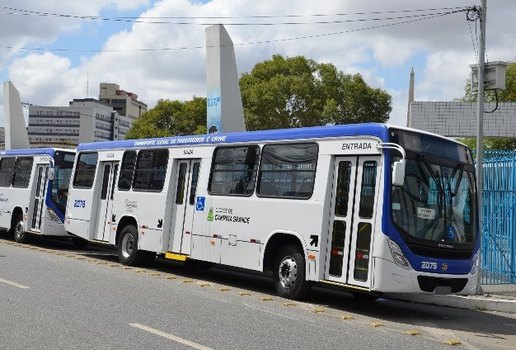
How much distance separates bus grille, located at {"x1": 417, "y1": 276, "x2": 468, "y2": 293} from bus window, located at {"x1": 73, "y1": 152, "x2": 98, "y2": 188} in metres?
10.1

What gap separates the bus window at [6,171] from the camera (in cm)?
2207

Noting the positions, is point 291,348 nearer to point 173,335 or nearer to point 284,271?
point 173,335

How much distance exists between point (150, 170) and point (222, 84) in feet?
19.3

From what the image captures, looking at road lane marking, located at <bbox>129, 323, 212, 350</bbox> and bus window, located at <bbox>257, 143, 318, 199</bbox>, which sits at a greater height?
bus window, located at <bbox>257, 143, 318, 199</bbox>

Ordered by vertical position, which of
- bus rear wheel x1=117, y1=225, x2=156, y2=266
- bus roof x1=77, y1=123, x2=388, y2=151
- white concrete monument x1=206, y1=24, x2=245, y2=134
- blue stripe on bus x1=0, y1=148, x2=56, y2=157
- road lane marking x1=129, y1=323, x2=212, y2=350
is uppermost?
white concrete monument x1=206, y1=24, x2=245, y2=134

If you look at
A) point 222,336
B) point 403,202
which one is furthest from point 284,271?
point 222,336

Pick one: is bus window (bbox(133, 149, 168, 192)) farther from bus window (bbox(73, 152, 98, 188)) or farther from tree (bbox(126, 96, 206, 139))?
tree (bbox(126, 96, 206, 139))

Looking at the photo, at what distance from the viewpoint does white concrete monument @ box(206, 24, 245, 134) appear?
20.4 metres

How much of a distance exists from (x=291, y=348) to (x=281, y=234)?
4.49 meters

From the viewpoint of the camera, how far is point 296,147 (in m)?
11.7

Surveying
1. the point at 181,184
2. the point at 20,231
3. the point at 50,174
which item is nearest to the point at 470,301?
the point at 181,184

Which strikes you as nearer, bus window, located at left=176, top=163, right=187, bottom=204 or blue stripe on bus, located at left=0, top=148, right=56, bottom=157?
bus window, located at left=176, top=163, right=187, bottom=204

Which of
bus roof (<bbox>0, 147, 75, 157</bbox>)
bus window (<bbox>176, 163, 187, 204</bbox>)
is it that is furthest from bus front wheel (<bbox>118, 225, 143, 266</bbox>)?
bus roof (<bbox>0, 147, 75, 157</bbox>)

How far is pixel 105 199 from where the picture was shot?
1697 centimetres
